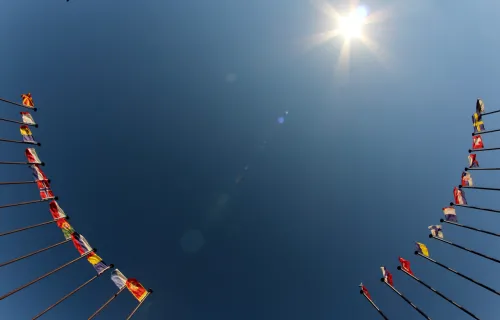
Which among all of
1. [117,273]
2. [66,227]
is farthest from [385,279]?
[66,227]

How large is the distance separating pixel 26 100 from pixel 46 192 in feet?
47.1

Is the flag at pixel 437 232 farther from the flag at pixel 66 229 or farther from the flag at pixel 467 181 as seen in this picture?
the flag at pixel 66 229

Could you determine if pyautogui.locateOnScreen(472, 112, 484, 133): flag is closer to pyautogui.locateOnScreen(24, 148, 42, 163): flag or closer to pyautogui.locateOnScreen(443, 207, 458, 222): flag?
pyautogui.locateOnScreen(443, 207, 458, 222): flag

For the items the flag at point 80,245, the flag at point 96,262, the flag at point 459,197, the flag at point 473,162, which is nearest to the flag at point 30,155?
the flag at point 80,245

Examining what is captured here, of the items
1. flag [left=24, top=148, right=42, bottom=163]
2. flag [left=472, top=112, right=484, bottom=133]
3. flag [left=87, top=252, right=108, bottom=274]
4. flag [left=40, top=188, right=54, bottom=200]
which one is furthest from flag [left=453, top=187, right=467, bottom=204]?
flag [left=24, top=148, right=42, bottom=163]

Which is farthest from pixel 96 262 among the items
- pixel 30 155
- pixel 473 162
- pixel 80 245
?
pixel 473 162

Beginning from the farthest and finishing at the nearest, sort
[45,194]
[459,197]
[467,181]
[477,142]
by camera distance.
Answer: [477,142] → [467,181] → [459,197] → [45,194]

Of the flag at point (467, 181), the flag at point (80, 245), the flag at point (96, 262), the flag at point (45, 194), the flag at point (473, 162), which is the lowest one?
the flag at point (96, 262)

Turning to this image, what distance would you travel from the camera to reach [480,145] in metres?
34.8

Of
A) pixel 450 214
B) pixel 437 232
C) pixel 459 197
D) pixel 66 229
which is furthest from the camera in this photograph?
pixel 459 197

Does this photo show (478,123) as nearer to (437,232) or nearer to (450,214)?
(450,214)

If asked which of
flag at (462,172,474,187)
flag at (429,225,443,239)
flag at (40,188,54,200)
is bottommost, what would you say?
flag at (40,188,54,200)

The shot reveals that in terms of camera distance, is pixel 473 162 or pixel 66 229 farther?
pixel 473 162

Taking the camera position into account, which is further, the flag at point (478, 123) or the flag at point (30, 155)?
the flag at point (478, 123)
